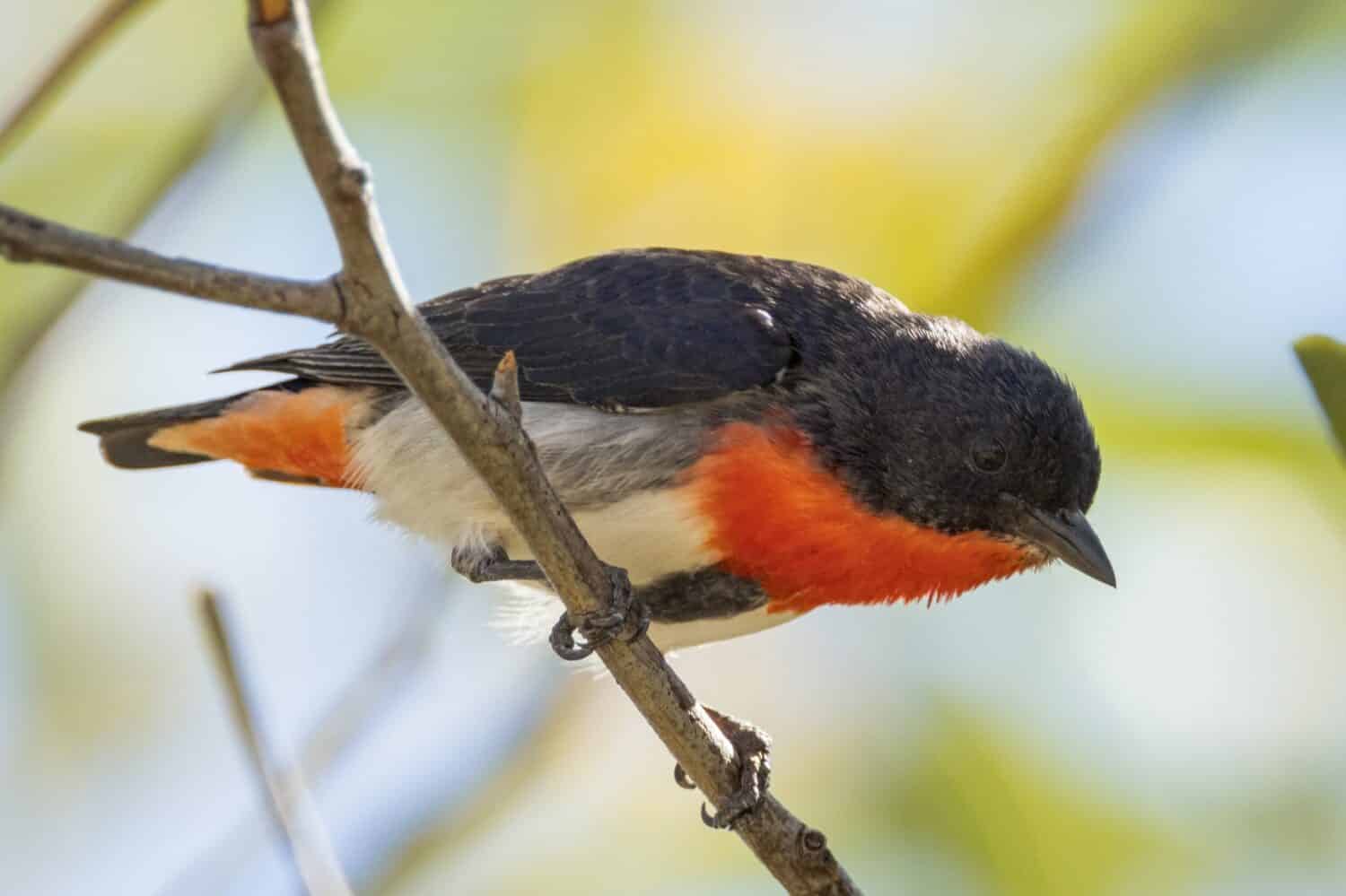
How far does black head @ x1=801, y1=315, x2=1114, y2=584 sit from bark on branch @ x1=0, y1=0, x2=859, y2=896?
82 cm

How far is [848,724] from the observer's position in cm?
589

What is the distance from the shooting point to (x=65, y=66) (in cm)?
269

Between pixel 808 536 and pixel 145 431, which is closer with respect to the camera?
pixel 808 536

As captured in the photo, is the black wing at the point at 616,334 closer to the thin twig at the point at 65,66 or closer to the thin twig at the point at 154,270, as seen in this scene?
the thin twig at the point at 65,66

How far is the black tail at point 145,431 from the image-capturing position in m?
4.45

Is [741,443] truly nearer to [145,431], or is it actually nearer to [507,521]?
[507,521]

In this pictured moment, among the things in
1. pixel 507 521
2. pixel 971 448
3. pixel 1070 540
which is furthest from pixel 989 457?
pixel 507 521

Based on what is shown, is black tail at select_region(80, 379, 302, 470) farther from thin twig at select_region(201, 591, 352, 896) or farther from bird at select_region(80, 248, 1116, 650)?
thin twig at select_region(201, 591, 352, 896)

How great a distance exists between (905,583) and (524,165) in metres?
2.67

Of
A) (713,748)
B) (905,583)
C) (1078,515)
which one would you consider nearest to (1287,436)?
(1078,515)

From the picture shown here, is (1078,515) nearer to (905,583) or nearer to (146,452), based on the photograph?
(905,583)

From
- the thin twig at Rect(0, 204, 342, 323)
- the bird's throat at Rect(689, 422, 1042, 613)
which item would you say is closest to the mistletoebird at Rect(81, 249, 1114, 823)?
the bird's throat at Rect(689, 422, 1042, 613)

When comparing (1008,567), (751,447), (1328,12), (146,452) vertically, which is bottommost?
(1008,567)

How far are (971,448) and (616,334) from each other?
38.1 inches
